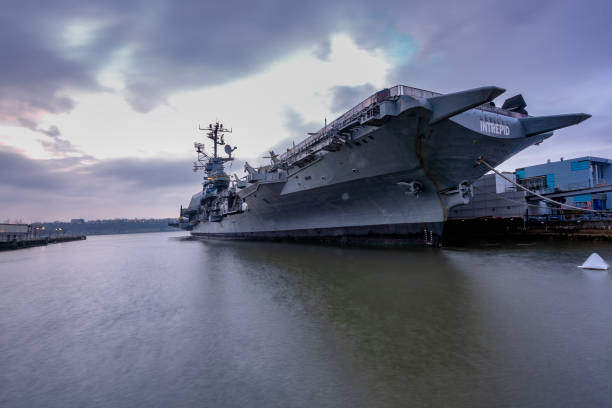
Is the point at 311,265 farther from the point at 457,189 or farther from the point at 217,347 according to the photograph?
the point at 457,189

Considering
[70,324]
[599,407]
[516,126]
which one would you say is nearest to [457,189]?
[516,126]

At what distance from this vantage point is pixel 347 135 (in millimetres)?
14828

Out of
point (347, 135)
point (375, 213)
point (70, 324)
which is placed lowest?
point (70, 324)

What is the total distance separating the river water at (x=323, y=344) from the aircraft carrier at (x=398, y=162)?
6637mm

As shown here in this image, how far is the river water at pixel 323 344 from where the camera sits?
9.63 ft

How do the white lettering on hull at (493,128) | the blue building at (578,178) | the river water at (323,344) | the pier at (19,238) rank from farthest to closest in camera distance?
1. the pier at (19,238)
2. the blue building at (578,178)
3. the white lettering on hull at (493,128)
4. the river water at (323,344)

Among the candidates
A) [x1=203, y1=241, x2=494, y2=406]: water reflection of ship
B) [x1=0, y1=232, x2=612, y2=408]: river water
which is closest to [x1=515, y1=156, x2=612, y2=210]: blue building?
[x1=0, y1=232, x2=612, y2=408]: river water

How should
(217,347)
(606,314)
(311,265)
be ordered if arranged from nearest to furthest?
(217,347) < (606,314) < (311,265)

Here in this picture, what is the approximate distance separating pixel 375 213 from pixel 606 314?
12.6 metres

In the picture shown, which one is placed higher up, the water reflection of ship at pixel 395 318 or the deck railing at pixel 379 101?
the deck railing at pixel 379 101

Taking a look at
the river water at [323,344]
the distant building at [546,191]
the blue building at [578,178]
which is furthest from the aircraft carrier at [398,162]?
the blue building at [578,178]

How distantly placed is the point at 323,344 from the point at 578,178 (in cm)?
3562

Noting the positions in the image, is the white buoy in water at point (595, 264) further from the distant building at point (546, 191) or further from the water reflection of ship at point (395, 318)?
the distant building at point (546, 191)

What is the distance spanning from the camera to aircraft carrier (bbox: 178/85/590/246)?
488 inches
